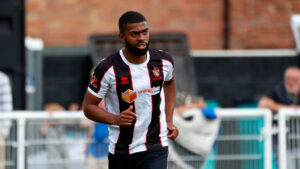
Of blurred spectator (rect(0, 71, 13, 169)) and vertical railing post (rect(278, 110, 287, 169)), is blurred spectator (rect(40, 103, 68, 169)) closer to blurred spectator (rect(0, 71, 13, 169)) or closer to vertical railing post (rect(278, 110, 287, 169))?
blurred spectator (rect(0, 71, 13, 169))

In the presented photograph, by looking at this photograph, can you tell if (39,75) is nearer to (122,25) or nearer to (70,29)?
(70,29)

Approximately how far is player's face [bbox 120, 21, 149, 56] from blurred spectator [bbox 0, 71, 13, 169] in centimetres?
267

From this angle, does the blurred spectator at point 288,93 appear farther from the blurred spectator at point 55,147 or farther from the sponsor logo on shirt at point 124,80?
the sponsor logo on shirt at point 124,80

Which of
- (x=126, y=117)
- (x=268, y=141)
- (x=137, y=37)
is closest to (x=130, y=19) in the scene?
(x=137, y=37)

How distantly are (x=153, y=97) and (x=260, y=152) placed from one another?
255 cm

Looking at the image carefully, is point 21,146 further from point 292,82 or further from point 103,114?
point 292,82

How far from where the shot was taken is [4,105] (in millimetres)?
7031

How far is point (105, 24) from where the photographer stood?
12.3 meters

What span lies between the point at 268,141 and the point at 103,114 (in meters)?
2.79

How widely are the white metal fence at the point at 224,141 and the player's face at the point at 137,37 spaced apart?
231 cm

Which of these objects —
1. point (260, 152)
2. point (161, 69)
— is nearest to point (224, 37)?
point (260, 152)

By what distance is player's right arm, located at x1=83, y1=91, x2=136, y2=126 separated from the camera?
447 cm

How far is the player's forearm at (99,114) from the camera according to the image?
4.54 meters

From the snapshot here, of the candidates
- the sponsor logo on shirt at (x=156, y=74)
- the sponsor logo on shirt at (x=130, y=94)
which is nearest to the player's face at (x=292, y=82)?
the sponsor logo on shirt at (x=156, y=74)
